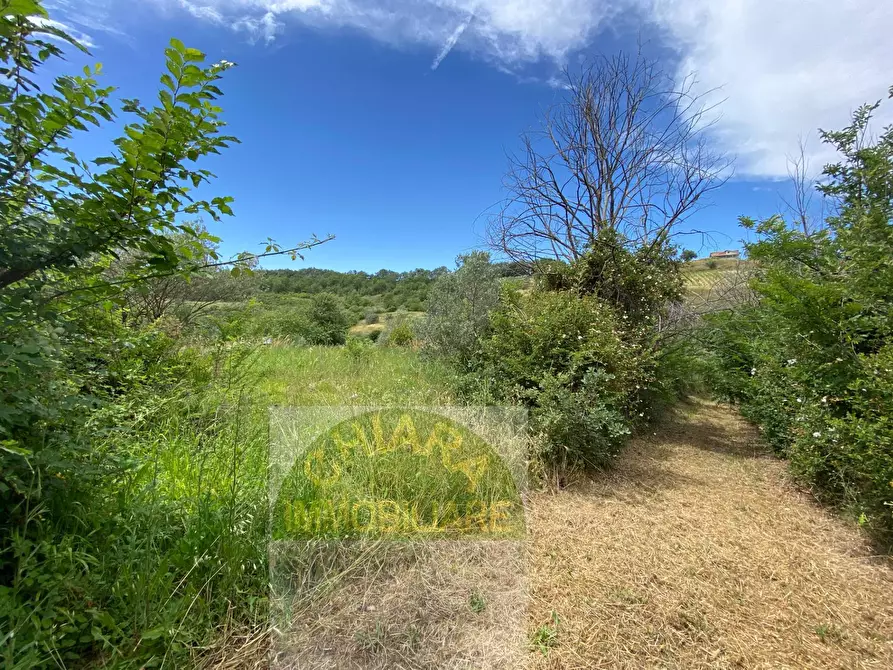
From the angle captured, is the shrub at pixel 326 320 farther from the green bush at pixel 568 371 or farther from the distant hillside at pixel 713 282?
the distant hillside at pixel 713 282

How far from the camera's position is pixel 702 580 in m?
1.96

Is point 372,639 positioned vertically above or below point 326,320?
below

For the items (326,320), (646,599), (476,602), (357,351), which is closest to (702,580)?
(646,599)

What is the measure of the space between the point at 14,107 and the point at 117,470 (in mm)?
1266

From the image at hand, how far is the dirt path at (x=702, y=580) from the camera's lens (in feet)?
5.15

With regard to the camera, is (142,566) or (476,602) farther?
Result: (476,602)

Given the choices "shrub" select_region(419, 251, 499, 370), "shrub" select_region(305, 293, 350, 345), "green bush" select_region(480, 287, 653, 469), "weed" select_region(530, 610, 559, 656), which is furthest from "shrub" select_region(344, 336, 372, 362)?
"shrub" select_region(305, 293, 350, 345)

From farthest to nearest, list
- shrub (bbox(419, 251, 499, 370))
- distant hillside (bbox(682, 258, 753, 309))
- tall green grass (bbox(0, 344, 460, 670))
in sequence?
distant hillside (bbox(682, 258, 753, 309)) → shrub (bbox(419, 251, 499, 370)) → tall green grass (bbox(0, 344, 460, 670))

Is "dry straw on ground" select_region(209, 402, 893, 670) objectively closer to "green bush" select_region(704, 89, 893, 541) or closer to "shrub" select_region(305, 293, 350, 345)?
"green bush" select_region(704, 89, 893, 541)

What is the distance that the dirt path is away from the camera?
1568mm

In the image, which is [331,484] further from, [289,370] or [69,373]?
[289,370]

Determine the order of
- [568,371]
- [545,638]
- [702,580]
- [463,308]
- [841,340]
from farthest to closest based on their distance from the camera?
[463,308], [568,371], [841,340], [702,580], [545,638]

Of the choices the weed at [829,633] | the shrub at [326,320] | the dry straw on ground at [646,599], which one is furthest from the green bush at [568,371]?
the shrub at [326,320]

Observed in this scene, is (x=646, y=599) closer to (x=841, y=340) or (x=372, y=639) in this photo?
(x=372, y=639)
